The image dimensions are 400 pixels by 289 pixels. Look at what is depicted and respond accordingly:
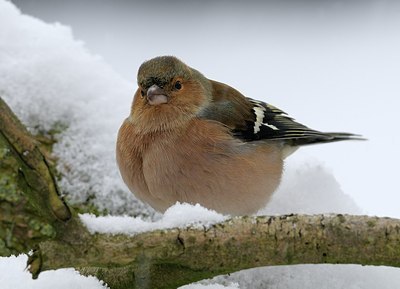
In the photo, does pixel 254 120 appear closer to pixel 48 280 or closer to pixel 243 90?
pixel 48 280

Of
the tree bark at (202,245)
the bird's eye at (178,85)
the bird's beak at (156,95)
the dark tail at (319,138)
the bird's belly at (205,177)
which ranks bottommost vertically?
the tree bark at (202,245)

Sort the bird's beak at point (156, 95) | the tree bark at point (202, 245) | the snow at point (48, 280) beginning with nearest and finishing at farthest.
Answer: the tree bark at point (202, 245)
the snow at point (48, 280)
the bird's beak at point (156, 95)

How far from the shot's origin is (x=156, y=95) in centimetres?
271

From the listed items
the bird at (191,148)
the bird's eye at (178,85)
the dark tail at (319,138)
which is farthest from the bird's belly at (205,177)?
the dark tail at (319,138)

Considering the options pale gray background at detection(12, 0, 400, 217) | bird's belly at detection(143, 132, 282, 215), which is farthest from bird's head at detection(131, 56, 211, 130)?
pale gray background at detection(12, 0, 400, 217)

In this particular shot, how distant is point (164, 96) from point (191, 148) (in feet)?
0.85

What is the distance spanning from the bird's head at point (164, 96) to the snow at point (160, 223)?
2.75ft

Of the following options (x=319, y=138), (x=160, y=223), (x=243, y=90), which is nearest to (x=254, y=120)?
(x=319, y=138)

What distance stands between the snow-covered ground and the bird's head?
36cm

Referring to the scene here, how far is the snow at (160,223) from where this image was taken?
1793mm

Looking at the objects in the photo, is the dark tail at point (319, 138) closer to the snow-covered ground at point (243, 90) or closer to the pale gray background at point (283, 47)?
the snow-covered ground at point (243, 90)

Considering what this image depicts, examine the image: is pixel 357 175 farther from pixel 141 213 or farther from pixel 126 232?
pixel 126 232

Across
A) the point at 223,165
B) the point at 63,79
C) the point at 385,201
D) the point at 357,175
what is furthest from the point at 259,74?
the point at 223,165

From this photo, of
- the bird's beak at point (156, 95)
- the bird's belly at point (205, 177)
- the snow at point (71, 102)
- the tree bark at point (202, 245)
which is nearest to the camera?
the tree bark at point (202, 245)
